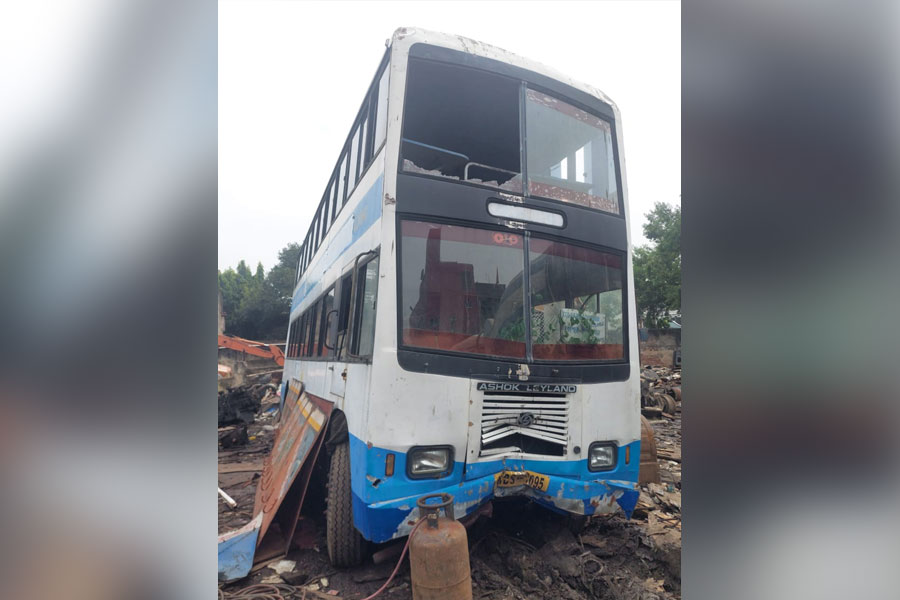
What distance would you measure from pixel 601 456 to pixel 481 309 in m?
1.81

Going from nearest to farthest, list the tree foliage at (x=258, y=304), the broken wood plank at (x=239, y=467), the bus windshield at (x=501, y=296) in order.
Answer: the bus windshield at (x=501, y=296), the broken wood plank at (x=239, y=467), the tree foliage at (x=258, y=304)

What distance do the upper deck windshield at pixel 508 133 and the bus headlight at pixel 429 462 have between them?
2.35 m

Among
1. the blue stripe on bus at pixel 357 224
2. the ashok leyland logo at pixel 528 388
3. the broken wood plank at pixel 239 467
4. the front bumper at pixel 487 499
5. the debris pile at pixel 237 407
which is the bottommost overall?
the broken wood plank at pixel 239 467

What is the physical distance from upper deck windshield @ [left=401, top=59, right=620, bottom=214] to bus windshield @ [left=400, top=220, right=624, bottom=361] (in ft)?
1.91

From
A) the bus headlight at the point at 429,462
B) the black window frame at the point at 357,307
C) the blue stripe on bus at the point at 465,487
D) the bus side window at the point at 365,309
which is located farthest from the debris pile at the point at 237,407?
the bus headlight at the point at 429,462

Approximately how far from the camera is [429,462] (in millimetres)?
3582

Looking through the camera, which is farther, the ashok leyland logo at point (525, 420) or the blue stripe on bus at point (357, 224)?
the blue stripe on bus at point (357, 224)

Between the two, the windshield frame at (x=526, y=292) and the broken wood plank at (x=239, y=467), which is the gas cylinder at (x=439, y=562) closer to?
the windshield frame at (x=526, y=292)

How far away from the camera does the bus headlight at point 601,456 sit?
→ 4.09 m

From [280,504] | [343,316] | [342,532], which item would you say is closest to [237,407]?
[280,504]

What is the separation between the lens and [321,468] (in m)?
6.43

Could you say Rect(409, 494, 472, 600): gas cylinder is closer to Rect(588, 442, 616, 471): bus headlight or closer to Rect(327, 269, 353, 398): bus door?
Rect(588, 442, 616, 471): bus headlight

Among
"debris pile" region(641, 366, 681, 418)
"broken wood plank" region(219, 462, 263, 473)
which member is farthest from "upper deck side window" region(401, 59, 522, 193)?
"debris pile" region(641, 366, 681, 418)
